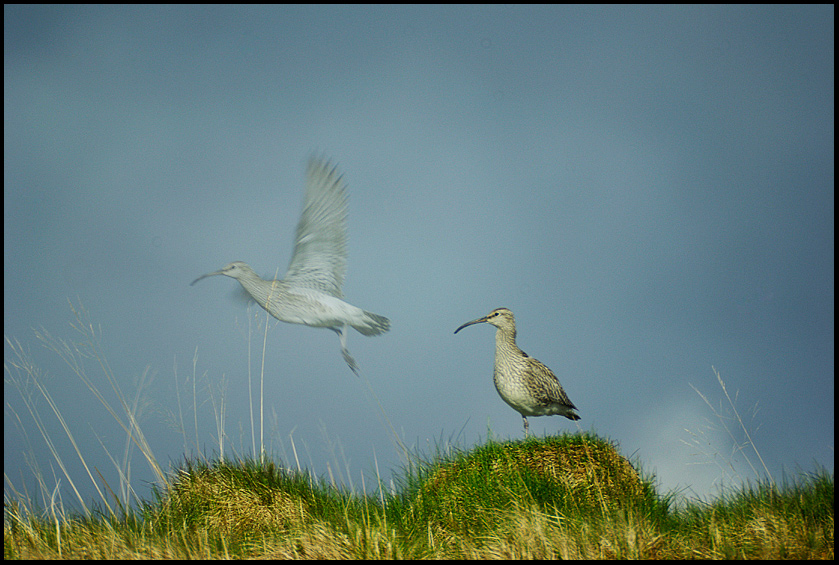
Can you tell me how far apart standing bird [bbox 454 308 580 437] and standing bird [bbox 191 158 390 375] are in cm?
143

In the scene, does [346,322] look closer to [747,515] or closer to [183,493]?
[183,493]

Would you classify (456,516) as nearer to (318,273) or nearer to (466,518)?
(466,518)

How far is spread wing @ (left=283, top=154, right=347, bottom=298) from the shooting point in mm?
7492

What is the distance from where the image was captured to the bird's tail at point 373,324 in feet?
24.5

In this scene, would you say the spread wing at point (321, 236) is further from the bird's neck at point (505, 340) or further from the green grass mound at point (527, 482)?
the green grass mound at point (527, 482)

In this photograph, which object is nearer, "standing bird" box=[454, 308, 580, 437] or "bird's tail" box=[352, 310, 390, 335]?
"standing bird" box=[454, 308, 580, 437]

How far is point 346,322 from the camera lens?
24.5 ft

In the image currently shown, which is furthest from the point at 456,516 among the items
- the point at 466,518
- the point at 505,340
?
the point at 505,340

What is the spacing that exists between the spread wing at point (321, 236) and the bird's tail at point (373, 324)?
0.52 meters

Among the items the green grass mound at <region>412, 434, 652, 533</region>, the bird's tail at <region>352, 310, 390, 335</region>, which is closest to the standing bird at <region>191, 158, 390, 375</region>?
the bird's tail at <region>352, 310, 390, 335</region>

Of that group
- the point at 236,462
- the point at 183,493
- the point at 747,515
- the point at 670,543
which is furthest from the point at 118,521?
the point at 747,515

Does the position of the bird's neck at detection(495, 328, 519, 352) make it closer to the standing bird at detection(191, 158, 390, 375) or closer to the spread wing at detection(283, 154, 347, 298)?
the standing bird at detection(191, 158, 390, 375)

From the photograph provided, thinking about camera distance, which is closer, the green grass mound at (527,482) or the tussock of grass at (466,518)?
the tussock of grass at (466,518)

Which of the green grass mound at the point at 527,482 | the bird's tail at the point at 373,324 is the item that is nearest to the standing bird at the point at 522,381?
the green grass mound at the point at 527,482
